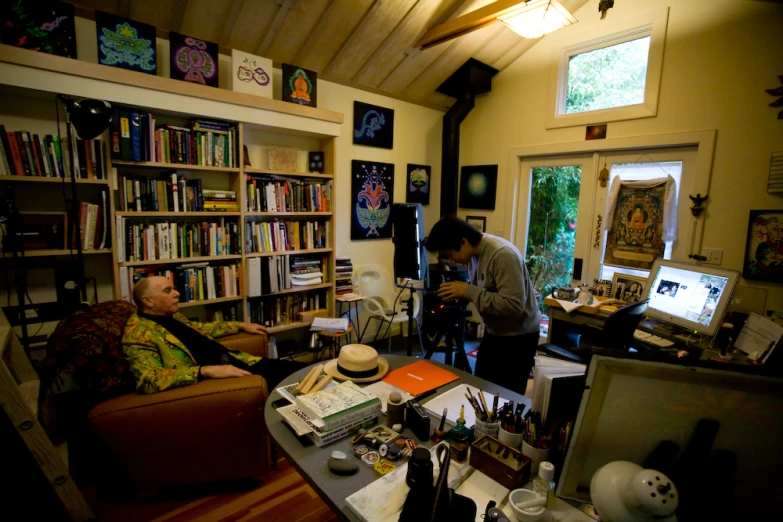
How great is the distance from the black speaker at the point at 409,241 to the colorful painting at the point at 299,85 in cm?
113

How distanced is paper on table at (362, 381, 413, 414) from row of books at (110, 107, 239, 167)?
2.08 m

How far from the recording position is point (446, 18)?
3018 millimetres

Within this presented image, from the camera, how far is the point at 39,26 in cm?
199

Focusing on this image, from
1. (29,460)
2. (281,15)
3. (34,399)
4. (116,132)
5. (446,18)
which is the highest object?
(446,18)

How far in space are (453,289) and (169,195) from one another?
2.03 m

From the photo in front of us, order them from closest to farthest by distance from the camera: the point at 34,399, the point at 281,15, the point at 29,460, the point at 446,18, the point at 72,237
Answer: the point at 29,460
the point at 34,399
the point at 72,237
the point at 281,15
the point at 446,18

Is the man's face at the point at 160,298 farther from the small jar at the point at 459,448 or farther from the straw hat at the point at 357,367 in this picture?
the small jar at the point at 459,448

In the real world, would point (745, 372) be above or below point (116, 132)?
below

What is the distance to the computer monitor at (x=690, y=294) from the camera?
218cm

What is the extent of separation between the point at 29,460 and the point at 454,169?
3760mm

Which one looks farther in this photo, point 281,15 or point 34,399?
point 281,15

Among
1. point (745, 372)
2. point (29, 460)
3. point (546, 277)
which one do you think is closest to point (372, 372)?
point (745, 372)

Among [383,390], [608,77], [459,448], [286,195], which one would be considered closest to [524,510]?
[459,448]

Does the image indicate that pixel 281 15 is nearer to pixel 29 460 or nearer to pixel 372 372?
pixel 372 372
